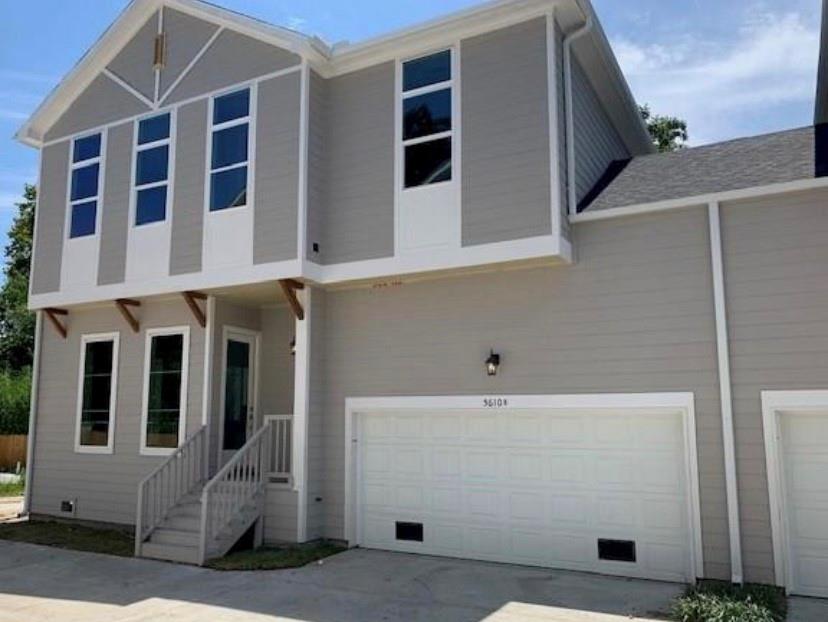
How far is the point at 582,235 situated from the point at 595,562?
12.4 ft

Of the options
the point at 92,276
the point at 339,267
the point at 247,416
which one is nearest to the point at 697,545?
the point at 339,267

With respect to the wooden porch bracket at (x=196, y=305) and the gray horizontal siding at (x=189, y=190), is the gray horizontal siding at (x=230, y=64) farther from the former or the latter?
the wooden porch bracket at (x=196, y=305)

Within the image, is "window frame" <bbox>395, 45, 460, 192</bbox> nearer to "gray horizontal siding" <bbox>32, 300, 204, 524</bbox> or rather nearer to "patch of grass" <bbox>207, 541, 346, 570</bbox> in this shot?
"gray horizontal siding" <bbox>32, 300, 204, 524</bbox>

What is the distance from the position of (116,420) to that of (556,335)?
720 centimetres

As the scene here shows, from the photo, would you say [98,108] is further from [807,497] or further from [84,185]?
[807,497]

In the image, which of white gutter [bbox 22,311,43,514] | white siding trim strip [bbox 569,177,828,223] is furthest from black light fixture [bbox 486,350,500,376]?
white gutter [bbox 22,311,43,514]

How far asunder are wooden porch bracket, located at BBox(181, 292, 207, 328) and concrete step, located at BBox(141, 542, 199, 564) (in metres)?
3.22

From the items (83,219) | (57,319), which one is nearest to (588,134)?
(83,219)

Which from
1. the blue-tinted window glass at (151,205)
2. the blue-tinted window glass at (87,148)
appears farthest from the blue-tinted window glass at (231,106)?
the blue-tinted window glass at (87,148)

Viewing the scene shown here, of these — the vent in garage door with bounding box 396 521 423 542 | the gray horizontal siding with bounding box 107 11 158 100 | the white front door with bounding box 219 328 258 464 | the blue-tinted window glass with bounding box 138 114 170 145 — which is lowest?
the vent in garage door with bounding box 396 521 423 542

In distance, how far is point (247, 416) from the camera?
11.2 m

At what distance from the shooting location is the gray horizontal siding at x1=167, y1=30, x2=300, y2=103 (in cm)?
1003

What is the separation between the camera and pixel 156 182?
1101cm

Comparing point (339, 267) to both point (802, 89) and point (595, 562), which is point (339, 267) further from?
point (802, 89)
